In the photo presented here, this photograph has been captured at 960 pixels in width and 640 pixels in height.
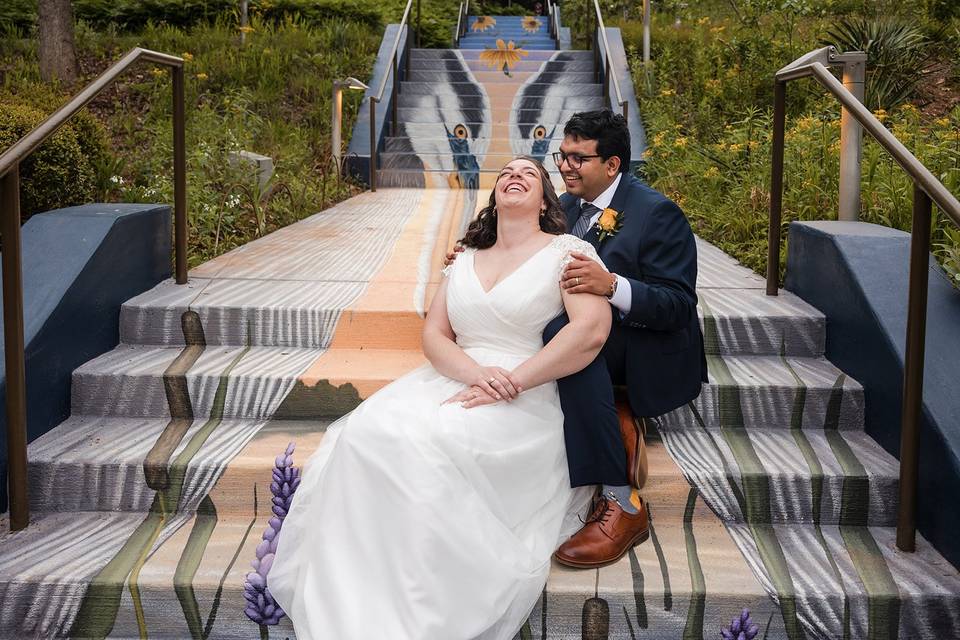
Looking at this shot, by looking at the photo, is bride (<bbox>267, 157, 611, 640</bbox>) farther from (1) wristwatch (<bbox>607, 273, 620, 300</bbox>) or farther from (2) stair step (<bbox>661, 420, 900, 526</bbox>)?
(2) stair step (<bbox>661, 420, 900, 526</bbox>)

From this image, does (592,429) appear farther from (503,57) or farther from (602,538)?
(503,57)

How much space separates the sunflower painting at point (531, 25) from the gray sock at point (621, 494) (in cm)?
1313

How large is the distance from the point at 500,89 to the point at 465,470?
9.07m

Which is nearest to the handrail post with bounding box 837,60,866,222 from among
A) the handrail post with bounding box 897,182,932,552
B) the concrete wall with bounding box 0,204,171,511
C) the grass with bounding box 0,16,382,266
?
the handrail post with bounding box 897,182,932,552

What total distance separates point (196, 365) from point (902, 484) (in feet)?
8.20

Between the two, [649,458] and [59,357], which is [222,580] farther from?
[649,458]

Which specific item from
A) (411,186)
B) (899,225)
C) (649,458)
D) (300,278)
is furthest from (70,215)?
(411,186)

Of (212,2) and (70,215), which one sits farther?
(212,2)

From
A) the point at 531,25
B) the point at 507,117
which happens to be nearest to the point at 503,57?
the point at 507,117

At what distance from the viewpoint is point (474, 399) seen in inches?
100

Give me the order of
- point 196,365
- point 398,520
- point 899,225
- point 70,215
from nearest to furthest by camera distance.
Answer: point 398,520
point 196,365
point 70,215
point 899,225

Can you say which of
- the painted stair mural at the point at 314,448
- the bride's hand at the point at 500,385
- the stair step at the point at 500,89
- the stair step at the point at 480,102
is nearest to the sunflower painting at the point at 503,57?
the stair step at the point at 500,89

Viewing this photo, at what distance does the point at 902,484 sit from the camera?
264 centimetres

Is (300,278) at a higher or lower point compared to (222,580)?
higher
